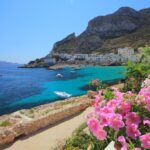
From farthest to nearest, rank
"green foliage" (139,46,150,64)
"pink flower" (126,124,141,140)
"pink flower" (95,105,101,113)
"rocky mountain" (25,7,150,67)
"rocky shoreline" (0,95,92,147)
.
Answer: "rocky mountain" (25,7,150,67) → "green foliage" (139,46,150,64) → "rocky shoreline" (0,95,92,147) → "pink flower" (95,105,101,113) → "pink flower" (126,124,141,140)

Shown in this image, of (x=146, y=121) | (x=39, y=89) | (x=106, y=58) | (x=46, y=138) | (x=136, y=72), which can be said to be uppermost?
(x=146, y=121)

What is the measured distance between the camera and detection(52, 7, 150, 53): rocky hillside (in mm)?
120206

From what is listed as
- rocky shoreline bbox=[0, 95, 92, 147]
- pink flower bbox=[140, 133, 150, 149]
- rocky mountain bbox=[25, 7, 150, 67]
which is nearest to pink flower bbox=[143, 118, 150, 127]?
pink flower bbox=[140, 133, 150, 149]

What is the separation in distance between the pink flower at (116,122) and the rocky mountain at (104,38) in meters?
95.7

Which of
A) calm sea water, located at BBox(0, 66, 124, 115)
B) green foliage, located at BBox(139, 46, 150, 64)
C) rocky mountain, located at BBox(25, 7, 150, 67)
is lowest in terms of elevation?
Result: calm sea water, located at BBox(0, 66, 124, 115)

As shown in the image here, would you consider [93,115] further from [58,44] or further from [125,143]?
[58,44]

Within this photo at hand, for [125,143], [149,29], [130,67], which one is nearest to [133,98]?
[125,143]

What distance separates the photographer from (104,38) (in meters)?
134

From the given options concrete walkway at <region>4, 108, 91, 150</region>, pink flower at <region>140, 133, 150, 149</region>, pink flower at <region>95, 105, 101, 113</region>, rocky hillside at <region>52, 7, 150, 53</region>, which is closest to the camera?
pink flower at <region>140, 133, 150, 149</region>

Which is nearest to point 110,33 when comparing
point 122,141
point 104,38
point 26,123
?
point 104,38

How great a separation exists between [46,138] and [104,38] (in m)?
128

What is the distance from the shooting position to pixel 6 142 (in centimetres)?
874

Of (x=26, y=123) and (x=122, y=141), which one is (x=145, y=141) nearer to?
(x=122, y=141)

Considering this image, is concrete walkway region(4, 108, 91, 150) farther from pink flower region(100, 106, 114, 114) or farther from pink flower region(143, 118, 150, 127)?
pink flower region(143, 118, 150, 127)
